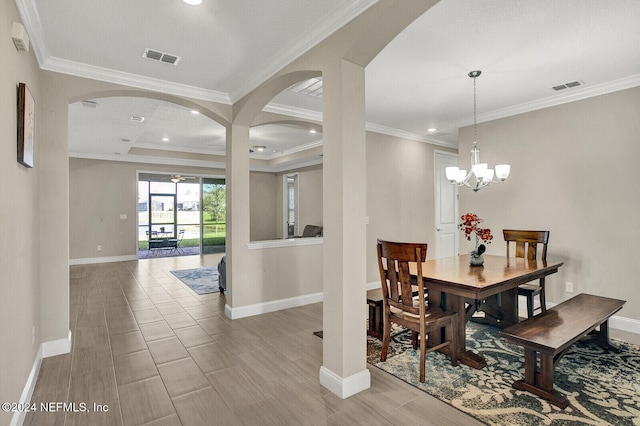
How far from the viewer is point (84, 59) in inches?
118

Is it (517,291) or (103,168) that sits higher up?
(103,168)

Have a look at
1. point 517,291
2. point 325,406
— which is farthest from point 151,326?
point 517,291

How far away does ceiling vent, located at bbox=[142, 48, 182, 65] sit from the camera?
2873 millimetres

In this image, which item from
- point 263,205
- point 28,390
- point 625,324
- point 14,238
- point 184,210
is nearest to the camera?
point 14,238

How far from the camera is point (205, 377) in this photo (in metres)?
2.59

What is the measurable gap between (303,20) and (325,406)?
2752 mm

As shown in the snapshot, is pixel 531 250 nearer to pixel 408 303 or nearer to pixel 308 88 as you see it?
pixel 408 303

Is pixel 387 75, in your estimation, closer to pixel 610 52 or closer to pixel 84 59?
pixel 610 52

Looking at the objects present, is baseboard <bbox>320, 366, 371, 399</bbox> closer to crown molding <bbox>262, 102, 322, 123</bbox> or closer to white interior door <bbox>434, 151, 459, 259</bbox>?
crown molding <bbox>262, 102, 322, 123</bbox>

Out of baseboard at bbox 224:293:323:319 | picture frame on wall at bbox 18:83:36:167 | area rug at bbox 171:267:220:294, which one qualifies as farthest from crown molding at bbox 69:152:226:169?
picture frame on wall at bbox 18:83:36:167

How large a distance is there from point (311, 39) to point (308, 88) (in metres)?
1.18

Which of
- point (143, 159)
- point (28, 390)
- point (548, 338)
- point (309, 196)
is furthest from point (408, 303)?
point (143, 159)

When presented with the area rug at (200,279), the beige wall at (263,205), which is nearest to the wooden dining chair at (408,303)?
the area rug at (200,279)

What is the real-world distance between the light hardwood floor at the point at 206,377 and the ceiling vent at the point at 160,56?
8.95ft
